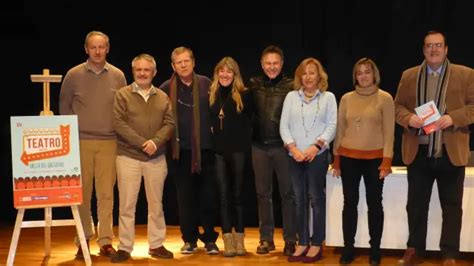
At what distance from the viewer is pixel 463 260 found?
4617 mm

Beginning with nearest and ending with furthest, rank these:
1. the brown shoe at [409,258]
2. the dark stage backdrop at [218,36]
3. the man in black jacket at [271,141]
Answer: the brown shoe at [409,258] → the man in black jacket at [271,141] → the dark stage backdrop at [218,36]

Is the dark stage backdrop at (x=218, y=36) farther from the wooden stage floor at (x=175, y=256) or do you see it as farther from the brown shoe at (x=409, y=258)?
the brown shoe at (x=409, y=258)

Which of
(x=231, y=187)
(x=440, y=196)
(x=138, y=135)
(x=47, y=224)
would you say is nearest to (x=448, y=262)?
(x=440, y=196)

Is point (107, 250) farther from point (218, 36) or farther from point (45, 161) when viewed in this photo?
point (218, 36)

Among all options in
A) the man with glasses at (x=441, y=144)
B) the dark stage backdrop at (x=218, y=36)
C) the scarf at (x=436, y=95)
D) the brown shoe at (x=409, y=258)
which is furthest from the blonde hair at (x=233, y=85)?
the brown shoe at (x=409, y=258)

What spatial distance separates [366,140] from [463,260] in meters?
1.18

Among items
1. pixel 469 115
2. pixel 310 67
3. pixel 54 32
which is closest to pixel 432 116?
pixel 469 115

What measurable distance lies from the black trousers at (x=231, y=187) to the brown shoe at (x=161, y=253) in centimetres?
44

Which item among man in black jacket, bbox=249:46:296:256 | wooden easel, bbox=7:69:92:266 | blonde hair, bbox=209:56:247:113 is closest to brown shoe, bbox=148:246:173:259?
wooden easel, bbox=7:69:92:266

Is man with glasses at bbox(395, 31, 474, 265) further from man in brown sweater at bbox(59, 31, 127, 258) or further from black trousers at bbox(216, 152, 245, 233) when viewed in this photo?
man in brown sweater at bbox(59, 31, 127, 258)

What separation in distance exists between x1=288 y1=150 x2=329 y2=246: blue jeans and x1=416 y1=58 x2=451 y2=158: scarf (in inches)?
27.9

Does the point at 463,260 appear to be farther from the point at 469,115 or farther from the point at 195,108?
the point at 195,108

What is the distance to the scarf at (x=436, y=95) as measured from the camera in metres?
4.31

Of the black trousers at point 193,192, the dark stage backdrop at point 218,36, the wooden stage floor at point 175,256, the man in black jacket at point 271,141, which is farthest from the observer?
the dark stage backdrop at point 218,36
